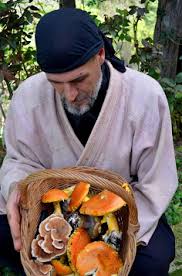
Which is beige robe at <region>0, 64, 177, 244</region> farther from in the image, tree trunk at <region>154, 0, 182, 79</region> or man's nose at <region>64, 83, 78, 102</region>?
tree trunk at <region>154, 0, 182, 79</region>

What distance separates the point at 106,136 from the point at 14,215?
549mm

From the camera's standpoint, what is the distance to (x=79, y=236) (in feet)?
7.17

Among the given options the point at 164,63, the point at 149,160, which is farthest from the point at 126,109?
the point at 164,63

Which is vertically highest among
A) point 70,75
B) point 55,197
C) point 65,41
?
point 65,41

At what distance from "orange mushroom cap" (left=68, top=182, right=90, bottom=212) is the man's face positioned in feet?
1.06

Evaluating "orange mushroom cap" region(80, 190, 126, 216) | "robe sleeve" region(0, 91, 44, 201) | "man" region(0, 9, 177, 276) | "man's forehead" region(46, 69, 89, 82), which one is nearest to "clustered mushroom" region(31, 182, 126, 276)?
"orange mushroom cap" region(80, 190, 126, 216)

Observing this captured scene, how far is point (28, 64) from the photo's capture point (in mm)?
3828

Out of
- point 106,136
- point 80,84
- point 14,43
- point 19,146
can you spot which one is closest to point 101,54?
point 80,84

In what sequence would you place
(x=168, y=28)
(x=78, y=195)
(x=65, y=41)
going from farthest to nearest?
(x=168, y=28) < (x=78, y=195) < (x=65, y=41)

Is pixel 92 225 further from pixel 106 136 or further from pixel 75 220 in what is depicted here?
pixel 106 136

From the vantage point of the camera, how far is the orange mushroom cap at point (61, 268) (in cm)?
216

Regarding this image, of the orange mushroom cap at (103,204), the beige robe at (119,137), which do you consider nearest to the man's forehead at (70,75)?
the beige robe at (119,137)

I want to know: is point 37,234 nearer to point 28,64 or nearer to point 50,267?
point 50,267

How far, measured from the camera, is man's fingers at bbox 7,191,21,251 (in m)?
2.19
